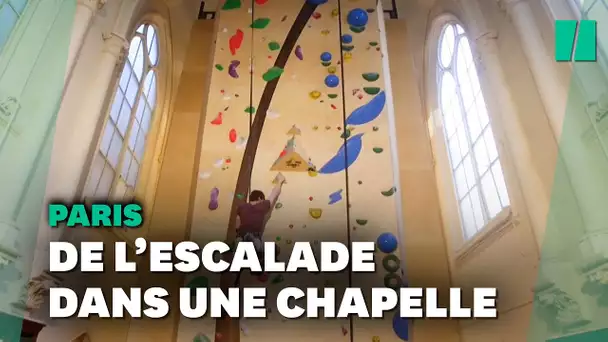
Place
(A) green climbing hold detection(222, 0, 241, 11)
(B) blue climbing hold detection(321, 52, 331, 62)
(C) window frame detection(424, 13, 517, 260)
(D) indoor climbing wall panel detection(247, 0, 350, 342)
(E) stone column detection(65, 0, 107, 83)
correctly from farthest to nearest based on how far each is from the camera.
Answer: (A) green climbing hold detection(222, 0, 241, 11)
(B) blue climbing hold detection(321, 52, 331, 62)
(C) window frame detection(424, 13, 517, 260)
(E) stone column detection(65, 0, 107, 83)
(D) indoor climbing wall panel detection(247, 0, 350, 342)

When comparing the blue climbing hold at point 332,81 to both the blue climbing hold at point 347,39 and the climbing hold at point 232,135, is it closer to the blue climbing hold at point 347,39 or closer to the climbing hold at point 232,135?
the blue climbing hold at point 347,39

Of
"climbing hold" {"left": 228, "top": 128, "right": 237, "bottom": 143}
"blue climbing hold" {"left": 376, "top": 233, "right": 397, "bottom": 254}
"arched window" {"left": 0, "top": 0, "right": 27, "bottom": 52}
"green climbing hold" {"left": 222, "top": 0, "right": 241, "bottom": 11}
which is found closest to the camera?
"arched window" {"left": 0, "top": 0, "right": 27, "bottom": 52}

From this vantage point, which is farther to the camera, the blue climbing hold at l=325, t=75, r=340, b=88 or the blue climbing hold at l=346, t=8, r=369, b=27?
the blue climbing hold at l=346, t=8, r=369, b=27

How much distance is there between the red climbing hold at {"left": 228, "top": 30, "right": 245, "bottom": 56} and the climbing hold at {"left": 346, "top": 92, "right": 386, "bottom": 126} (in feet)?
4.35

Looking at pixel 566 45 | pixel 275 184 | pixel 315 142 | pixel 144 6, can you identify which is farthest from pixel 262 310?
pixel 144 6

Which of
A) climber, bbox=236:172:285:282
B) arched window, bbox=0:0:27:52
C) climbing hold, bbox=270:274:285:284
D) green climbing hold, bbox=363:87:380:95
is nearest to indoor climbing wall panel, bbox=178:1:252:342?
climber, bbox=236:172:285:282

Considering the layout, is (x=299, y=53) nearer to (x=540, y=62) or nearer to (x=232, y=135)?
(x=232, y=135)

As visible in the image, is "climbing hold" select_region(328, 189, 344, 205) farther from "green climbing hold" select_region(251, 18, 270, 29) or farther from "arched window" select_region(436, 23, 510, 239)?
"green climbing hold" select_region(251, 18, 270, 29)

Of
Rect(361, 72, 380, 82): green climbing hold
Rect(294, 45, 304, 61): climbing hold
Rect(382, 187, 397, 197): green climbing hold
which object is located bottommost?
Rect(382, 187, 397, 197): green climbing hold

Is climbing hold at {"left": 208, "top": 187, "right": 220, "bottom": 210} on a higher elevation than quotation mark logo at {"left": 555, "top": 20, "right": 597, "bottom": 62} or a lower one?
lower

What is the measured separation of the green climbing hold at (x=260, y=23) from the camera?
169 inches

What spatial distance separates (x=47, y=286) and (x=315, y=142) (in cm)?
219

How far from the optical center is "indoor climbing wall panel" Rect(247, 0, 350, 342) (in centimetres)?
302

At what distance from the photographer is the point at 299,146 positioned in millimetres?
3572
